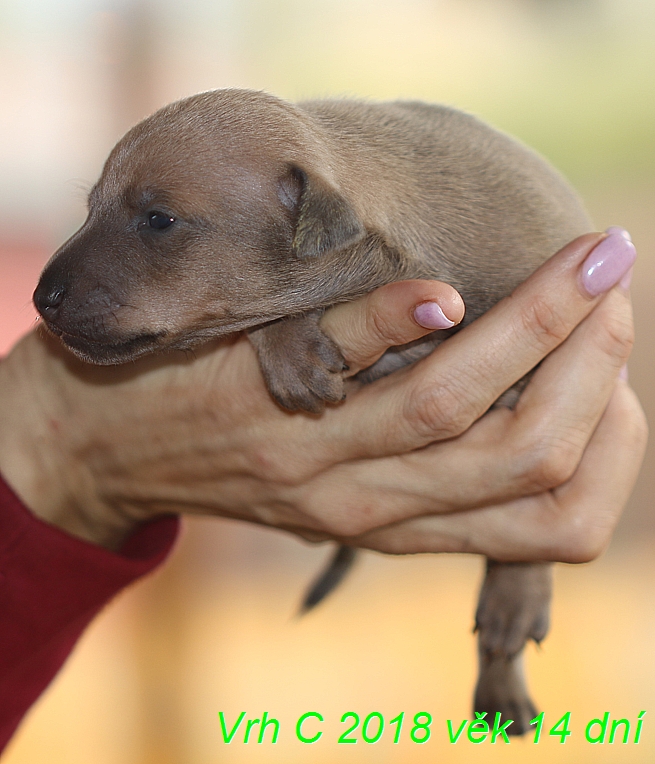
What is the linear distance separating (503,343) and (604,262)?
0.98 ft

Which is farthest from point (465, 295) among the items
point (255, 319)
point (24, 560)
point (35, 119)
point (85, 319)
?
point (35, 119)

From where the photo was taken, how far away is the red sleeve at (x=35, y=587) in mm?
2291

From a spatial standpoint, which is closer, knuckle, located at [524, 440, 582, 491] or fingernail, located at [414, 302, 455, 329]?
fingernail, located at [414, 302, 455, 329]

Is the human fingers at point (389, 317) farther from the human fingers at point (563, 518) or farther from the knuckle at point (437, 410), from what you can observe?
the human fingers at point (563, 518)

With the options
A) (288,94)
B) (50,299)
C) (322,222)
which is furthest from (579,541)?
(288,94)

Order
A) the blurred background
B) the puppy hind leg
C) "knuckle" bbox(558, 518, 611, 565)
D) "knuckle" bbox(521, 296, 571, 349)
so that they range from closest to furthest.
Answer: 1. "knuckle" bbox(521, 296, 571, 349)
2. "knuckle" bbox(558, 518, 611, 565)
3. the puppy hind leg
4. the blurred background

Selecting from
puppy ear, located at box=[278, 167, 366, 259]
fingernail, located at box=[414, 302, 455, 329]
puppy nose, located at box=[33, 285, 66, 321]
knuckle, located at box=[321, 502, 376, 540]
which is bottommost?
knuckle, located at box=[321, 502, 376, 540]

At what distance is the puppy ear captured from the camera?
1.82 m

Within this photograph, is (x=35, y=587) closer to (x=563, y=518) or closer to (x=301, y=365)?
(x=301, y=365)

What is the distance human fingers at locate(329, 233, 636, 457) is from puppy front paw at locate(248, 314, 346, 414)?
0.47ft

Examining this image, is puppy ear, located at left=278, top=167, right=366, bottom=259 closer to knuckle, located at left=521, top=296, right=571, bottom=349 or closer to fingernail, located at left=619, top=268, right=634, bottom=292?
knuckle, located at left=521, top=296, right=571, bottom=349

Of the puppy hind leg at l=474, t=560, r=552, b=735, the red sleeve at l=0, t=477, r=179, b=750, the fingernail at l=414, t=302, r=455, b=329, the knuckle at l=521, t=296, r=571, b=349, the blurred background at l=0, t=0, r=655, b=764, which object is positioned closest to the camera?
the fingernail at l=414, t=302, r=455, b=329

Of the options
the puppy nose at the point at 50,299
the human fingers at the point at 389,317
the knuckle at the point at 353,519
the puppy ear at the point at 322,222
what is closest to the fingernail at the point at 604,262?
the human fingers at the point at 389,317

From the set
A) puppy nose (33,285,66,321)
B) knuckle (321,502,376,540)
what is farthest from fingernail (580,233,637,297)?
puppy nose (33,285,66,321)
